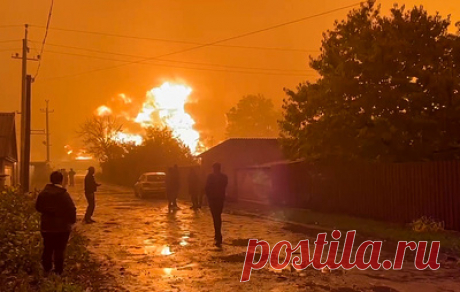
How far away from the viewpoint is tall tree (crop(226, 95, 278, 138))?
96812 millimetres

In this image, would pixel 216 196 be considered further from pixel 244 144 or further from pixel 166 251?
pixel 244 144

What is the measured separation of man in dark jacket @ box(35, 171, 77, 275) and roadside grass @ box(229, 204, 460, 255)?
24.9ft

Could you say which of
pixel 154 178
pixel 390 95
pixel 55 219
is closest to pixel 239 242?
pixel 55 219

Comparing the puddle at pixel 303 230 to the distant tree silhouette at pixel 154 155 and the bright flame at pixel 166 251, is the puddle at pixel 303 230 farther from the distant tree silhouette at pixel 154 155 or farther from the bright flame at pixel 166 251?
the distant tree silhouette at pixel 154 155

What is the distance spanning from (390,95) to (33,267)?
12.4 meters

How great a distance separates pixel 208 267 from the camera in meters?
8.78

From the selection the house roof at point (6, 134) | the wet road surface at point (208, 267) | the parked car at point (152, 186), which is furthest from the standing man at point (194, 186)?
the house roof at point (6, 134)

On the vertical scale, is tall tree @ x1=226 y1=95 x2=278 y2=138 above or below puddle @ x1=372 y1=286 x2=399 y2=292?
above

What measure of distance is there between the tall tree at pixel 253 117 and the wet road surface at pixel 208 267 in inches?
3221

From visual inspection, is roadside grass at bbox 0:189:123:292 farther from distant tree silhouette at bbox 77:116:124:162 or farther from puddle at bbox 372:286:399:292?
distant tree silhouette at bbox 77:116:124:162

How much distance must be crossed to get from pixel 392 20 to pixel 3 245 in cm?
1469

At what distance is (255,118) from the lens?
3826 inches

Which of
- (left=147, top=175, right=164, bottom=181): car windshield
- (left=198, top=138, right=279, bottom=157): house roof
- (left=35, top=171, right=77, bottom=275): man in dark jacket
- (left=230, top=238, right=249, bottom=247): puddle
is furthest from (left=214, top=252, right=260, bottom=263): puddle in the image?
(left=198, top=138, right=279, bottom=157): house roof

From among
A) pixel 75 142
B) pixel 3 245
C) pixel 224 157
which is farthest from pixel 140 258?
pixel 75 142
